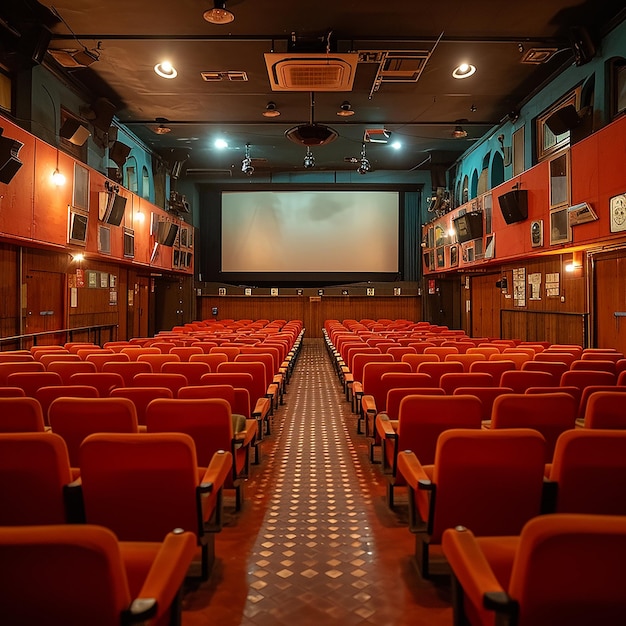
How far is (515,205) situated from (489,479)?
904 cm

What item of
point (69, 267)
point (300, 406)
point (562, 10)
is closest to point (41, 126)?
point (69, 267)

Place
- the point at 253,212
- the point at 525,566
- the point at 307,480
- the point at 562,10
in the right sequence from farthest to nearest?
1. the point at 253,212
2. the point at 562,10
3. the point at 307,480
4. the point at 525,566

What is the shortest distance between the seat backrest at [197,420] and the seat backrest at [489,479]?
139 cm

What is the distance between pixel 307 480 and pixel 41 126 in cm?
849

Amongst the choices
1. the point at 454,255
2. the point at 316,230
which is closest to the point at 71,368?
the point at 454,255

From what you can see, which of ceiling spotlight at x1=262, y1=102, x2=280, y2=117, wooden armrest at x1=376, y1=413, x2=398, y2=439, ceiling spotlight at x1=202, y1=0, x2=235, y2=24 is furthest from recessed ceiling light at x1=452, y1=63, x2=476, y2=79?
wooden armrest at x1=376, y1=413, x2=398, y2=439

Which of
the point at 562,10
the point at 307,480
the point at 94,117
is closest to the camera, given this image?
the point at 307,480

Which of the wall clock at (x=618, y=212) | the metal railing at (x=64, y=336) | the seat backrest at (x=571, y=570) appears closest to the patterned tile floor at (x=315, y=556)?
the seat backrest at (x=571, y=570)

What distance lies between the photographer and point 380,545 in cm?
296

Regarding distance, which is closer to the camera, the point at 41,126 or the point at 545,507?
the point at 545,507

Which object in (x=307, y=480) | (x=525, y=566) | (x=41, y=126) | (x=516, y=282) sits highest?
(x=41, y=126)

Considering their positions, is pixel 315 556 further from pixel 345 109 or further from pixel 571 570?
pixel 345 109

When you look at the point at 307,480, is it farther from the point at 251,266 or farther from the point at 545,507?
the point at 251,266

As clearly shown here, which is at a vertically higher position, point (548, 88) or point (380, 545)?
point (548, 88)
